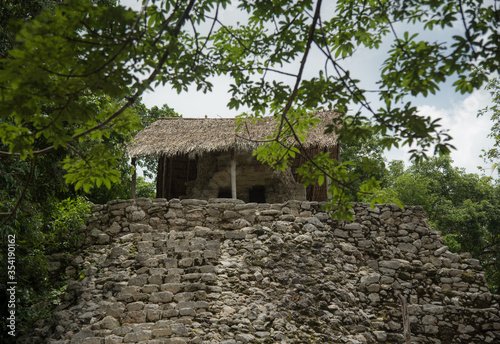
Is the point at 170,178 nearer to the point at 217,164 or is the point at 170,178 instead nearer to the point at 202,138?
the point at 217,164

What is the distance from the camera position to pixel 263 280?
6.96 metres

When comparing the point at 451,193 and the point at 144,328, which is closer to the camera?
the point at 144,328

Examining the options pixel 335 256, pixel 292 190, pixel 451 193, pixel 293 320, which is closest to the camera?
pixel 293 320

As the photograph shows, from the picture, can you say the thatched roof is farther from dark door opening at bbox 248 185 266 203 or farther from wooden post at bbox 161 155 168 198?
dark door opening at bbox 248 185 266 203

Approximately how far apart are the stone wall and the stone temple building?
2.83 metres

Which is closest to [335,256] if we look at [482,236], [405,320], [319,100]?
[405,320]

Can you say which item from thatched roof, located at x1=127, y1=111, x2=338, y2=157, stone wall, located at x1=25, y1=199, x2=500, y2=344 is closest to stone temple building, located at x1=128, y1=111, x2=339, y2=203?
thatched roof, located at x1=127, y1=111, x2=338, y2=157

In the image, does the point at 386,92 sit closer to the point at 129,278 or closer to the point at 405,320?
the point at 405,320

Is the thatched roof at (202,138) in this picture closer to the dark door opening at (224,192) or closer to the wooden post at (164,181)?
the wooden post at (164,181)

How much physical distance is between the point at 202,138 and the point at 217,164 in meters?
1.20

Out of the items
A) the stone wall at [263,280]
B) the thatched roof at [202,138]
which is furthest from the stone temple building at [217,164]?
the stone wall at [263,280]

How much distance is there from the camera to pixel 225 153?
11.9 metres

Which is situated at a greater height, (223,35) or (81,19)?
(223,35)

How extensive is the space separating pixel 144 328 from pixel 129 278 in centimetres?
109
